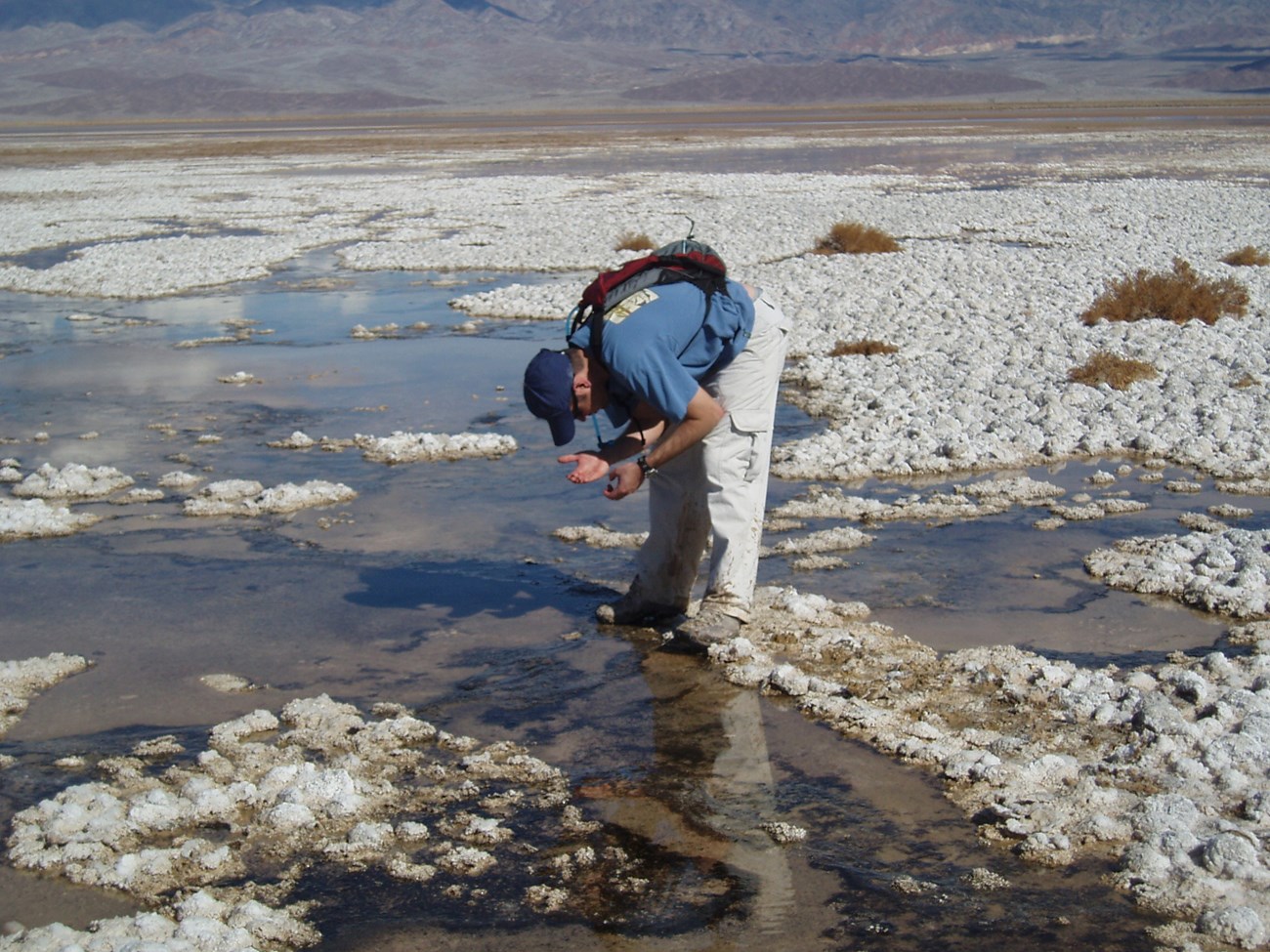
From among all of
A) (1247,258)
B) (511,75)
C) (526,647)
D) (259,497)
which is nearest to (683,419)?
(526,647)

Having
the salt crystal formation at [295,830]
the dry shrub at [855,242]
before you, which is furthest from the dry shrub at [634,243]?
the salt crystal formation at [295,830]

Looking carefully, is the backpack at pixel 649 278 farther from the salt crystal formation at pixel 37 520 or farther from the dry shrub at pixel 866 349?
the dry shrub at pixel 866 349

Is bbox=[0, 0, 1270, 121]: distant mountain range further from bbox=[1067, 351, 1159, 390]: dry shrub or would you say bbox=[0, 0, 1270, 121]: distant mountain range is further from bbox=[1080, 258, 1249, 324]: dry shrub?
bbox=[1067, 351, 1159, 390]: dry shrub

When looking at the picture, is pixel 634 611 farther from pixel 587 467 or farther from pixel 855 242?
pixel 855 242

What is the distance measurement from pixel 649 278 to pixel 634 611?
5.16ft

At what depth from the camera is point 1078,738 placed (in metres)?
4.52

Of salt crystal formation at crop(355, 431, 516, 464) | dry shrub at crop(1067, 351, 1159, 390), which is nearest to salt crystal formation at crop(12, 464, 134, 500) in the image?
salt crystal formation at crop(355, 431, 516, 464)

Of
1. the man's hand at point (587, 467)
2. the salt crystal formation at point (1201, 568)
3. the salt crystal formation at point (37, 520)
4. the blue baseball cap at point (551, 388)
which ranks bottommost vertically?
the salt crystal formation at point (37, 520)

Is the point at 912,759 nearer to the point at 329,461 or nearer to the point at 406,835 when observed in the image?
the point at 406,835

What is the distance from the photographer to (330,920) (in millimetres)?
3631

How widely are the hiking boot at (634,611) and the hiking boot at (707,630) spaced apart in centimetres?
31

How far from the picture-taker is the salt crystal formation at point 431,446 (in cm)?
834

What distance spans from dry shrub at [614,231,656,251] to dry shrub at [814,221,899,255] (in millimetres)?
2193

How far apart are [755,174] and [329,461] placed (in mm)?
26652
